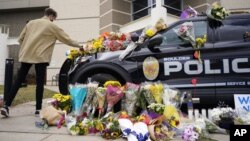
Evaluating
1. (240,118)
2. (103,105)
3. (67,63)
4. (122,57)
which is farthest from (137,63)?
(240,118)

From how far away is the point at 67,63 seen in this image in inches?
225

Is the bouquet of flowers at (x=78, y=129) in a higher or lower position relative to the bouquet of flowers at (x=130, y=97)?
lower

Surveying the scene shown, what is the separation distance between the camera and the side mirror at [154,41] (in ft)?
16.5

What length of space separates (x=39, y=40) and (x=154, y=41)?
1966 mm

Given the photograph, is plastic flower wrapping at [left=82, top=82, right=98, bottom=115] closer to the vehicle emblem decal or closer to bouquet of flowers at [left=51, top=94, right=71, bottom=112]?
bouquet of flowers at [left=51, top=94, right=71, bottom=112]

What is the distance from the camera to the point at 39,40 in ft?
17.4

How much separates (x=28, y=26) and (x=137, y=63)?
204 centimetres

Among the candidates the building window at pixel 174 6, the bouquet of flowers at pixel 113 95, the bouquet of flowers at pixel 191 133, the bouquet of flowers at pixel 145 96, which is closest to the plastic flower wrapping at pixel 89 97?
the bouquet of flowers at pixel 113 95

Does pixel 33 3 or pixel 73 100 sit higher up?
pixel 33 3

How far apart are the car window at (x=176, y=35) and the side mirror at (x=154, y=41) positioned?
0.18 meters

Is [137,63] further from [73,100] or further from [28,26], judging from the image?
[28,26]

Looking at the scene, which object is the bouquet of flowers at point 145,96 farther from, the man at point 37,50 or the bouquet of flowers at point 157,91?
the man at point 37,50

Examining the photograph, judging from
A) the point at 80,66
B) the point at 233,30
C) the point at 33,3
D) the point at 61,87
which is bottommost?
the point at 61,87

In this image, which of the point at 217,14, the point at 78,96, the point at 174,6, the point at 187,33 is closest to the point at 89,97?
the point at 78,96
